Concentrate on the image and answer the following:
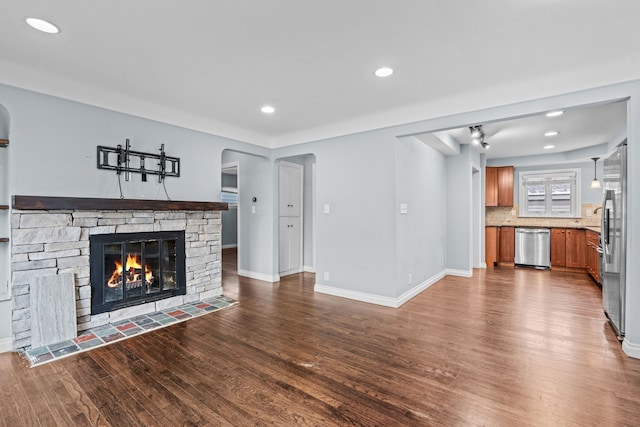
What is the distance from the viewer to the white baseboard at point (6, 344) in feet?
9.05

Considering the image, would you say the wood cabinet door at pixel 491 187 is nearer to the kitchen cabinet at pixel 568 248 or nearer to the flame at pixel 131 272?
the kitchen cabinet at pixel 568 248

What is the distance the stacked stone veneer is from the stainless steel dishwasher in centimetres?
672

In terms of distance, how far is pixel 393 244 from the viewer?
407cm

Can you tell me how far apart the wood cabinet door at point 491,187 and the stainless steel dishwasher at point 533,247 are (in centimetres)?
86

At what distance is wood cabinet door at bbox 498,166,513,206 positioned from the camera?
7312 millimetres

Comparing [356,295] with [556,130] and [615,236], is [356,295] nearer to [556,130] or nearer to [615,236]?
[615,236]

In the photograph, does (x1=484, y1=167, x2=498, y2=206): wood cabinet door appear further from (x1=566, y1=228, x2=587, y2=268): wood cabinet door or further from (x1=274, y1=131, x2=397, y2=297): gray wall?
(x1=274, y1=131, x2=397, y2=297): gray wall

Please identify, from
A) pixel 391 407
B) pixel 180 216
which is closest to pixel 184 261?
pixel 180 216

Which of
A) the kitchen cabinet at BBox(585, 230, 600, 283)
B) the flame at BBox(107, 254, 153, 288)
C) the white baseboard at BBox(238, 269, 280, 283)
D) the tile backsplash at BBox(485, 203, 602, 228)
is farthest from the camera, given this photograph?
the tile backsplash at BBox(485, 203, 602, 228)

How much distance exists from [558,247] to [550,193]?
4.63 ft

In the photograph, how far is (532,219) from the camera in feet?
24.5

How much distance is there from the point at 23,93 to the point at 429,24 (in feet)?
11.7

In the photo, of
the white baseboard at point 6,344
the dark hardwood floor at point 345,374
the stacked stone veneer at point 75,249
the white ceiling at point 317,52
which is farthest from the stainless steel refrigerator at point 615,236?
the white baseboard at point 6,344

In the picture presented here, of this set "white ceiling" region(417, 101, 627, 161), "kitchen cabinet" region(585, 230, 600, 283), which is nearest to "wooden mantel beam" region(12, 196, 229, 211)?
"white ceiling" region(417, 101, 627, 161)
